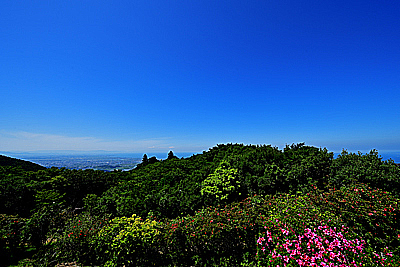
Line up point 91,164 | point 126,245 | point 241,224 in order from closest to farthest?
1. point 126,245
2. point 241,224
3. point 91,164

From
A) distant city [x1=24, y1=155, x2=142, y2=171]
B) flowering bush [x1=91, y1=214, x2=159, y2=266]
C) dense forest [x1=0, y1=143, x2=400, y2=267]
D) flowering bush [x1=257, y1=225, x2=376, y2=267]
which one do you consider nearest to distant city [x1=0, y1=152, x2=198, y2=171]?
distant city [x1=24, y1=155, x2=142, y2=171]

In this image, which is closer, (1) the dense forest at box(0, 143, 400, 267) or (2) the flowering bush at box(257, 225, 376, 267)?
(2) the flowering bush at box(257, 225, 376, 267)

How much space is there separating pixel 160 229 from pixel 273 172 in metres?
4.61

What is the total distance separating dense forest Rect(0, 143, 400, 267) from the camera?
364cm

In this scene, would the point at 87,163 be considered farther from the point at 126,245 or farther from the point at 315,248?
the point at 315,248

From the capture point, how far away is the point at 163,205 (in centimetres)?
582

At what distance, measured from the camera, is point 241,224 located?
13.3 feet

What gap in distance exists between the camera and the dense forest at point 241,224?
3.64 metres

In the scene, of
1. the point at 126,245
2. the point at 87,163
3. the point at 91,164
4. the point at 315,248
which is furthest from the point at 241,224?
the point at 87,163

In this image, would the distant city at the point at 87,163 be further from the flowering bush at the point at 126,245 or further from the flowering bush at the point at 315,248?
the flowering bush at the point at 315,248

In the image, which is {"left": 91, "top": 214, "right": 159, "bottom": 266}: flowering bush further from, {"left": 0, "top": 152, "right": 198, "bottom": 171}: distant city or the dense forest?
{"left": 0, "top": 152, "right": 198, "bottom": 171}: distant city

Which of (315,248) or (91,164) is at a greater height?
(315,248)

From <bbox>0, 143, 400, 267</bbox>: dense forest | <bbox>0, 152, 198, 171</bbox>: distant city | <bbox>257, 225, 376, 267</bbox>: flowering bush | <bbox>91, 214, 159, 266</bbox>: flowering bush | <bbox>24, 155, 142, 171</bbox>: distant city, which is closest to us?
<bbox>257, 225, 376, 267</bbox>: flowering bush

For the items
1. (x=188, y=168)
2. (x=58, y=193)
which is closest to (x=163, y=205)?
(x=188, y=168)
